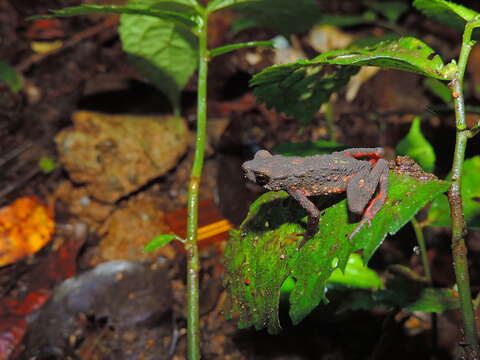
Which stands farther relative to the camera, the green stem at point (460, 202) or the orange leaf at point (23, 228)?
the orange leaf at point (23, 228)

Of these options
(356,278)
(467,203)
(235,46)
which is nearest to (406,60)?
(235,46)

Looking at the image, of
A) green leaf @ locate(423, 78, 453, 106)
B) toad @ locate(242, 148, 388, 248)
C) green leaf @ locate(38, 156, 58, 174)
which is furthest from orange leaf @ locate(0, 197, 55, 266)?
green leaf @ locate(423, 78, 453, 106)

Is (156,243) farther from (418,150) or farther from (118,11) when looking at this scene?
(418,150)

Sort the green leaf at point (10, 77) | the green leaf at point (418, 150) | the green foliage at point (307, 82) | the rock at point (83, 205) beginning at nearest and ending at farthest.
A: 1. the green foliage at point (307, 82)
2. the green leaf at point (418, 150)
3. the rock at point (83, 205)
4. the green leaf at point (10, 77)

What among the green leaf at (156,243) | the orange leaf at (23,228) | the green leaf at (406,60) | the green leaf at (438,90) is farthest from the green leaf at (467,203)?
the orange leaf at (23,228)

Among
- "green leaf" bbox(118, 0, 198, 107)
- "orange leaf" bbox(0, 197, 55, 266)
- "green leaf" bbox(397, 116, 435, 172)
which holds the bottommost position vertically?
"orange leaf" bbox(0, 197, 55, 266)

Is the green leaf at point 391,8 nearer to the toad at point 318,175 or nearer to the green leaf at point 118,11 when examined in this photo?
the toad at point 318,175

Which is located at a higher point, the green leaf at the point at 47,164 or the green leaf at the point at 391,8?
the green leaf at the point at 391,8

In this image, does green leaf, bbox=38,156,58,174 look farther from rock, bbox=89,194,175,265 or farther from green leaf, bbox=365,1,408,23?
green leaf, bbox=365,1,408,23
